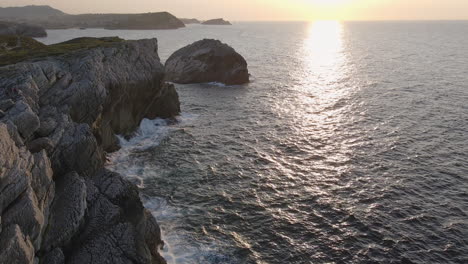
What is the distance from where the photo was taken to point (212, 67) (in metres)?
72.4

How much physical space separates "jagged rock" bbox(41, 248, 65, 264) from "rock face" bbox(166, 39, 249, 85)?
57.3m

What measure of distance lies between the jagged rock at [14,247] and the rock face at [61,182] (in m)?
0.04

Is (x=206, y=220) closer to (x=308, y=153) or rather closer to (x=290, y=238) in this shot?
(x=290, y=238)

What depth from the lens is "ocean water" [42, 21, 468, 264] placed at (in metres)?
22.0

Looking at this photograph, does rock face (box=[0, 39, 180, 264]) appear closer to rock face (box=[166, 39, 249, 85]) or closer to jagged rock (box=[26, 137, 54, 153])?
jagged rock (box=[26, 137, 54, 153])

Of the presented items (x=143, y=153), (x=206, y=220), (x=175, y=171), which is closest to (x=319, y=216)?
(x=206, y=220)

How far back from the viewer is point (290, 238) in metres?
22.6

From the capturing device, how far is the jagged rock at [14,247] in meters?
13.0

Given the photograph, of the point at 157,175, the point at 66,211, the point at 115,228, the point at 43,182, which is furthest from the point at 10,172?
the point at 157,175

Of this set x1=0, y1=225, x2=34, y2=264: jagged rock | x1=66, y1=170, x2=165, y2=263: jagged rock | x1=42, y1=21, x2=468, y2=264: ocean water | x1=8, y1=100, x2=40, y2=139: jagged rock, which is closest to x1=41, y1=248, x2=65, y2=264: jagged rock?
x1=66, y1=170, x2=165, y2=263: jagged rock

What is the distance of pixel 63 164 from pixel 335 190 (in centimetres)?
2110

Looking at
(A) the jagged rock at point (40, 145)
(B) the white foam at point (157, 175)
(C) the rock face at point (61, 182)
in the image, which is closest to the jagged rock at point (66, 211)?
(C) the rock face at point (61, 182)

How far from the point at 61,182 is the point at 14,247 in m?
7.01

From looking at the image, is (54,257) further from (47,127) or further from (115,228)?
(47,127)
